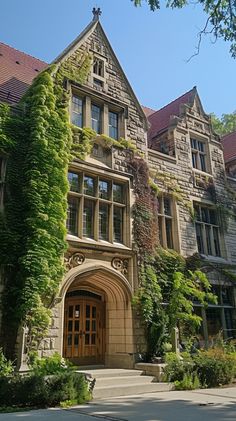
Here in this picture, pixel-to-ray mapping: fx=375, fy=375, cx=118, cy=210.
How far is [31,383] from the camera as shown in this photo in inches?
269

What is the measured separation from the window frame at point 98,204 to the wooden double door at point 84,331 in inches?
81.6

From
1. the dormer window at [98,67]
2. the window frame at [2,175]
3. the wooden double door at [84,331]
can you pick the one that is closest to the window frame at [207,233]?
the wooden double door at [84,331]

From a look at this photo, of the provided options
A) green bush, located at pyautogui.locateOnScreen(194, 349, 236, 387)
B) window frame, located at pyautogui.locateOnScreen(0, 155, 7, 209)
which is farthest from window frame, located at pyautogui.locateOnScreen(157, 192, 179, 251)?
window frame, located at pyautogui.locateOnScreen(0, 155, 7, 209)

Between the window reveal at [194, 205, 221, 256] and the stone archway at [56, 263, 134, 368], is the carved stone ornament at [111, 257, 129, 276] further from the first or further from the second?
the window reveal at [194, 205, 221, 256]

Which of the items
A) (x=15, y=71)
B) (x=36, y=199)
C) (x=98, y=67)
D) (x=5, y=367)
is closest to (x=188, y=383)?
(x=5, y=367)

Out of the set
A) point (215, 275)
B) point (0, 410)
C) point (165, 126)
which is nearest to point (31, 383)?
point (0, 410)

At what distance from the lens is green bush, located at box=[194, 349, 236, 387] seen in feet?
32.6

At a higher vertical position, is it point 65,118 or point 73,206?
point 65,118

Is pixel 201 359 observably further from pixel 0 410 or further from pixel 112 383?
pixel 0 410

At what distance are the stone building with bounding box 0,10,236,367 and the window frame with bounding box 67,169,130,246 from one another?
3cm

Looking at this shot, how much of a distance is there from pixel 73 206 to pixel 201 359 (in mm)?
5696

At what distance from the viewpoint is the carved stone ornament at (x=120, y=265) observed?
11672mm

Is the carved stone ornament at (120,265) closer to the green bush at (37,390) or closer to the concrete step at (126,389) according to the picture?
the concrete step at (126,389)

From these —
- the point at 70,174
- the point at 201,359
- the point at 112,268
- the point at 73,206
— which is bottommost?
the point at 201,359
